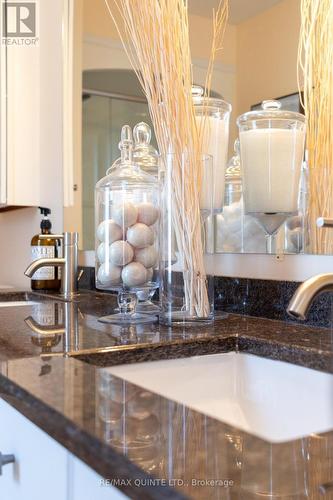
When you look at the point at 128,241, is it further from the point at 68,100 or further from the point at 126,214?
the point at 68,100

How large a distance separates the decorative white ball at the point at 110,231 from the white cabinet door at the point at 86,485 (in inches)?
24.5

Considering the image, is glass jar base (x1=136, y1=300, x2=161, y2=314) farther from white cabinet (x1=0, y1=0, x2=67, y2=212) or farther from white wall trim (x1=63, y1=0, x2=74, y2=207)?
white cabinet (x1=0, y1=0, x2=67, y2=212)

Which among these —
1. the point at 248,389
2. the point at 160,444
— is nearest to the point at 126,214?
the point at 248,389

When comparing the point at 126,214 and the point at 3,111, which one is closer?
the point at 126,214

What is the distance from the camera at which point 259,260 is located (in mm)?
1167

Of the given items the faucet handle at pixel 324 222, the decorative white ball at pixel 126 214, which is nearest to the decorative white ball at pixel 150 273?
the decorative white ball at pixel 126 214

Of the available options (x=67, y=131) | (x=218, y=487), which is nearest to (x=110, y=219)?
(x=218, y=487)

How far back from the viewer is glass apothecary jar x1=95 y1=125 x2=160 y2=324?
110 centimetres

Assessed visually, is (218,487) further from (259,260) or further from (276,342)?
(259,260)

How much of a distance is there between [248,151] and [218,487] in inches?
29.8

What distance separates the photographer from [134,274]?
1.09m

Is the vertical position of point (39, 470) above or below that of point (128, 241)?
below

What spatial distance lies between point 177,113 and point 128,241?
27cm

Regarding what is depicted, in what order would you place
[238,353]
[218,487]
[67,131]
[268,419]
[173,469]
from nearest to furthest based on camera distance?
[173,469]
[218,487]
[268,419]
[238,353]
[67,131]
